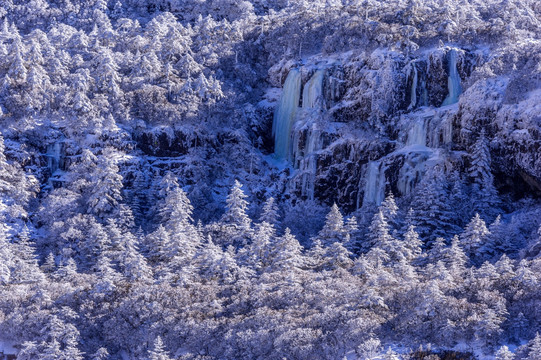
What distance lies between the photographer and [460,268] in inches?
2180

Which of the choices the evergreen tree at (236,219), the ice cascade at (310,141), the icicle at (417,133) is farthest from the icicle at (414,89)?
the evergreen tree at (236,219)

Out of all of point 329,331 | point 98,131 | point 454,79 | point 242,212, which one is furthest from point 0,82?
point 329,331

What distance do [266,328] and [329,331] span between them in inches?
151

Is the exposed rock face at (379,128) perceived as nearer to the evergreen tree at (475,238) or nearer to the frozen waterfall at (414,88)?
the frozen waterfall at (414,88)

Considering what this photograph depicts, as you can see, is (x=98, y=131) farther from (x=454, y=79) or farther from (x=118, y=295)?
(x=454, y=79)

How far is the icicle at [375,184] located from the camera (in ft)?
241

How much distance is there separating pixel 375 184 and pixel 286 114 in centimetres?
1458

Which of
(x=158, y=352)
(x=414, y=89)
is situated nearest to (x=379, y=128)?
(x=414, y=89)

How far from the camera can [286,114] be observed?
84438 mm

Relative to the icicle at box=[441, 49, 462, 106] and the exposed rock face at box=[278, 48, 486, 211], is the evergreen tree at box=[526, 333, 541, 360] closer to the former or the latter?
the exposed rock face at box=[278, 48, 486, 211]

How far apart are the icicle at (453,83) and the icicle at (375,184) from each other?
28.6 ft

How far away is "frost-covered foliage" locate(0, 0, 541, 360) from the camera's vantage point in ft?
163

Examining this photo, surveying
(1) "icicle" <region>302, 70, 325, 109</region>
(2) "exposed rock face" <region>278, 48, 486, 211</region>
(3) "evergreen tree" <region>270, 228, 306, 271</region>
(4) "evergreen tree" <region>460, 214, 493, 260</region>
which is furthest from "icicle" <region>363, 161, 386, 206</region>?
(3) "evergreen tree" <region>270, 228, 306, 271</region>

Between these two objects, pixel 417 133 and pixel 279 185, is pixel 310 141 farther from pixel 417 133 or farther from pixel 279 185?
pixel 417 133
